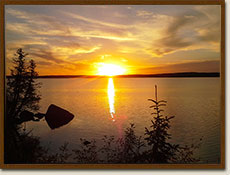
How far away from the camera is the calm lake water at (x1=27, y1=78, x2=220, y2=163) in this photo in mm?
2186

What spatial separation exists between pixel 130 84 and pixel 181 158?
1114 millimetres

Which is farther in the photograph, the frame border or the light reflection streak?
the light reflection streak

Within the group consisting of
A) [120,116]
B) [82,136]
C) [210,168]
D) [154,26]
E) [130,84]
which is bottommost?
[210,168]

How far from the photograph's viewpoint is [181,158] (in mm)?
2172

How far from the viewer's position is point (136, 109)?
2322 mm

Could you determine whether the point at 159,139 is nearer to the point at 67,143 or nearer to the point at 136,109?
the point at 136,109

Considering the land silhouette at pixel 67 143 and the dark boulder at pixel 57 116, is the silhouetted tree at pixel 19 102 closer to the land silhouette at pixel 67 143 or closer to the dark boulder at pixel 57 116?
the land silhouette at pixel 67 143

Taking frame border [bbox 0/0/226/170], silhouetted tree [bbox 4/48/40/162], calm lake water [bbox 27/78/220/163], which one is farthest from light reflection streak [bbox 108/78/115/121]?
silhouetted tree [bbox 4/48/40/162]

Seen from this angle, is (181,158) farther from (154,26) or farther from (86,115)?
(154,26)

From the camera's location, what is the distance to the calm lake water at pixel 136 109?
86.0 inches

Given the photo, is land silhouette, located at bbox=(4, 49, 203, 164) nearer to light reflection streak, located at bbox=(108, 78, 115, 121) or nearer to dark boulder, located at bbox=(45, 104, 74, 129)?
dark boulder, located at bbox=(45, 104, 74, 129)
